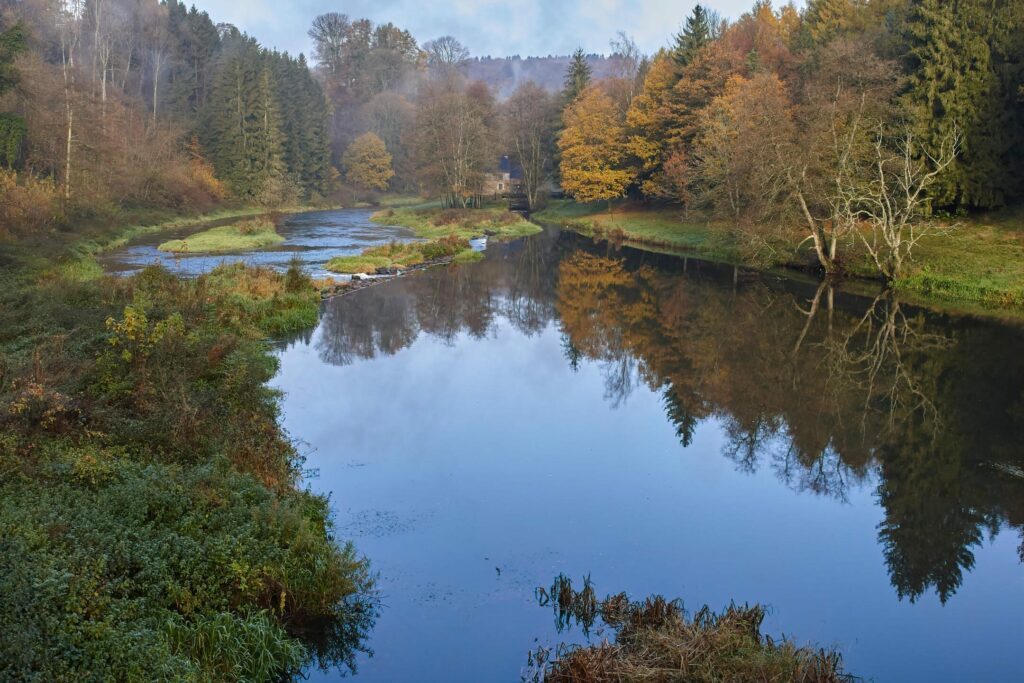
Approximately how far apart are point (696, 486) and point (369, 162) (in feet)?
249

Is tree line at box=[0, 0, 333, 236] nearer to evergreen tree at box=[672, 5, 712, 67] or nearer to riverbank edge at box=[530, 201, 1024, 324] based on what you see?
riverbank edge at box=[530, 201, 1024, 324]

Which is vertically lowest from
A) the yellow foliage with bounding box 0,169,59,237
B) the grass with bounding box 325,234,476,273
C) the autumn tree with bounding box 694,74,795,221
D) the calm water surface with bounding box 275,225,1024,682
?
the calm water surface with bounding box 275,225,1024,682

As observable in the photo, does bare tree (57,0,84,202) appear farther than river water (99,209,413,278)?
Yes

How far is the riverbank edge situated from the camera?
26.1 m

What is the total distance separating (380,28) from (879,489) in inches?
4467

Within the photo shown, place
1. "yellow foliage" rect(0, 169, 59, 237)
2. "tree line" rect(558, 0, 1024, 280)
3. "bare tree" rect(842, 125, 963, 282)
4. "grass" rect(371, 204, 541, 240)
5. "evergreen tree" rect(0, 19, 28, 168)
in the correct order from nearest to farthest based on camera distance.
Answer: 1. "yellow foliage" rect(0, 169, 59, 237)
2. "evergreen tree" rect(0, 19, 28, 168)
3. "bare tree" rect(842, 125, 963, 282)
4. "tree line" rect(558, 0, 1024, 280)
5. "grass" rect(371, 204, 541, 240)

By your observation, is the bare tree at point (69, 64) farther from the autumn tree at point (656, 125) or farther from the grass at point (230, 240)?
the autumn tree at point (656, 125)

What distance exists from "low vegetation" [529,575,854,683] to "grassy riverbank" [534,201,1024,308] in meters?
23.5

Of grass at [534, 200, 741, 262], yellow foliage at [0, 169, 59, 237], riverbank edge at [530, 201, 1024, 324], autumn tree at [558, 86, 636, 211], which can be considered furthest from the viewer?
autumn tree at [558, 86, 636, 211]

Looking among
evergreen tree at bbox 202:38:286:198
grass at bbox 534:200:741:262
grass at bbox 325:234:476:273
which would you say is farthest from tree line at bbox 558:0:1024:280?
evergreen tree at bbox 202:38:286:198

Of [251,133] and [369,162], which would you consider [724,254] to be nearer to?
[251,133]

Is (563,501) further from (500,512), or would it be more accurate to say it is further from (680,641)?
(680,641)

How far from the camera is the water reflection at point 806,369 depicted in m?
11.6

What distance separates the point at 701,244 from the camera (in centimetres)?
4262
